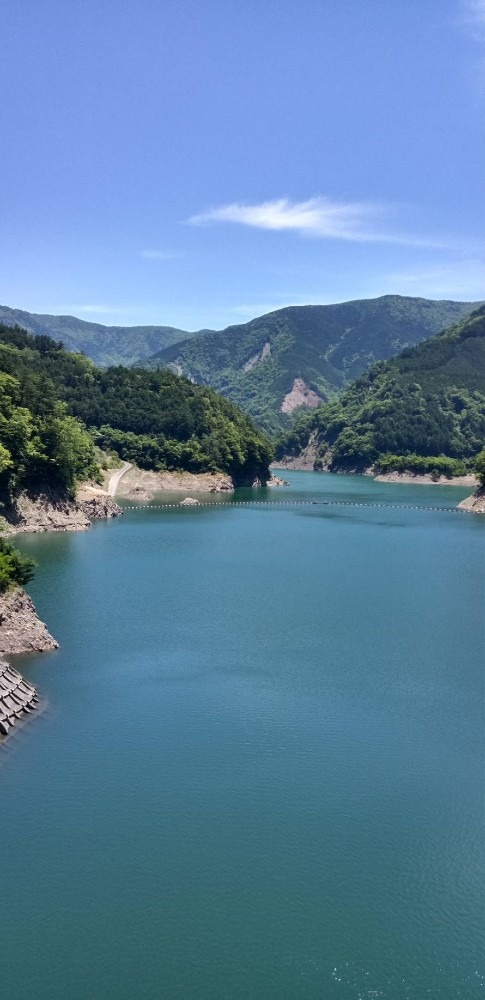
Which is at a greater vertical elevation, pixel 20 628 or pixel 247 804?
pixel 20 628

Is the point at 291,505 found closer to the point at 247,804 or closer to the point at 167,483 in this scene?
the point at 167,483

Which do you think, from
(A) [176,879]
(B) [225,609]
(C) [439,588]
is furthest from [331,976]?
(C) [439,588]

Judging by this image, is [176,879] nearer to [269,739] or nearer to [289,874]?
[289,874]

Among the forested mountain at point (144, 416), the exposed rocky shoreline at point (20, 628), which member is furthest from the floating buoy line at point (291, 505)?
the exposed rocky shoreline at point (20, 628)

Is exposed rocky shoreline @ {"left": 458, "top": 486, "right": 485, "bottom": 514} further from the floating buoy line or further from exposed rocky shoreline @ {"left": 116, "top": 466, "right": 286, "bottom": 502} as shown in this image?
exposed rocky shoreline @ {"left": 116, "top": 466, "right": 286, "bottom": 502}

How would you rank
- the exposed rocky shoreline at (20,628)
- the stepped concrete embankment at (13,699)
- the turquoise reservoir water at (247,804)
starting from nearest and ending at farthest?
the turquoise reservoir water at (247,804)
the stepped concrete embankment at (13,699)
the exposed rocky shoreline at (20,628)

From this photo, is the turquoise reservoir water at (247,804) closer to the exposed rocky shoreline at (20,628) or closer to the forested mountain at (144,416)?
the exposed rocky shoreline at (20,628)

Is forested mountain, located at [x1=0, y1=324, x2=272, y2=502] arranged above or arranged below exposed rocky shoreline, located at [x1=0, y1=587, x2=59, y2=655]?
above

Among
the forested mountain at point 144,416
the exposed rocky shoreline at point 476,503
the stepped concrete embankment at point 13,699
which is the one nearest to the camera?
the stepped concrete embankment at point 13,699

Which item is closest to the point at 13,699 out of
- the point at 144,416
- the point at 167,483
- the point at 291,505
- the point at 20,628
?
the point at 20,628

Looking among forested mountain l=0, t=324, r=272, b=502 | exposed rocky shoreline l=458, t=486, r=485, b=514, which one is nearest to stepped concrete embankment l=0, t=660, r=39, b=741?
forested mountain l=0, t=324, r=272, b=502
